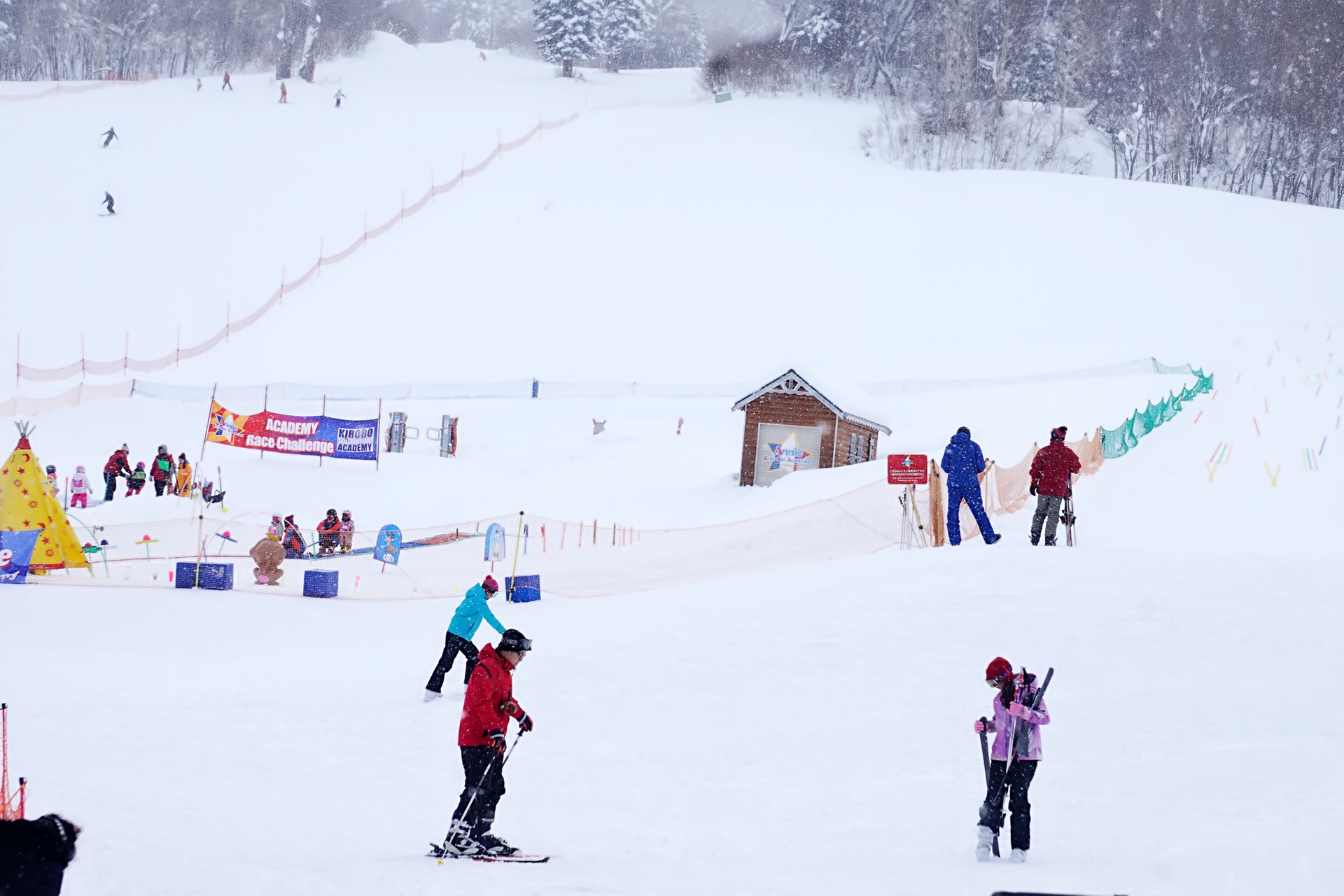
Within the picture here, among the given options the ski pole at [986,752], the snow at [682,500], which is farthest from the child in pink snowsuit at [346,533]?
the ski pole at [986,752]

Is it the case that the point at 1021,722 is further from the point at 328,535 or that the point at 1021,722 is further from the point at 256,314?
the point at 256,314

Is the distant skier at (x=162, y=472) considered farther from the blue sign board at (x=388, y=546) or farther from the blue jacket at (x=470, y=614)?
the blue jacket at (x=470, y=614)

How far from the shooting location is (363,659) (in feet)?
43.1

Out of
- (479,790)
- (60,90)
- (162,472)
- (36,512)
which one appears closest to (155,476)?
(162,472)

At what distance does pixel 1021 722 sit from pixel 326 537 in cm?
1484

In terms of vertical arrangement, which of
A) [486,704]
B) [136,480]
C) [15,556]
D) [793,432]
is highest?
[793,432]

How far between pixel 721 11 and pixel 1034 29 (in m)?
Result: 48.4

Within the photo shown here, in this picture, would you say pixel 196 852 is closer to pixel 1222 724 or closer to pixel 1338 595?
pixel 1222 724

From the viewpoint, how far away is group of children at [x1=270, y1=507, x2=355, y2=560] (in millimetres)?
19578

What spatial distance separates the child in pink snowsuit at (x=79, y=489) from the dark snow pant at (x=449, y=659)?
1467 centimetres

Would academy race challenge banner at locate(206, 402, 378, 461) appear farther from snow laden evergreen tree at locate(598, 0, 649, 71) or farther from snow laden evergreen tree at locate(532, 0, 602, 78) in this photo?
snow laden evergreen tree at locate(598, 0, 649, 71)

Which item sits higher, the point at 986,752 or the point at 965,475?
the point at 965,475

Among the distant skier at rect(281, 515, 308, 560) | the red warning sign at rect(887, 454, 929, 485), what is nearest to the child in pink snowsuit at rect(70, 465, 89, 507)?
the distant skier at rect(281, 515, 308, 560)

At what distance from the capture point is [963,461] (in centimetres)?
1459
